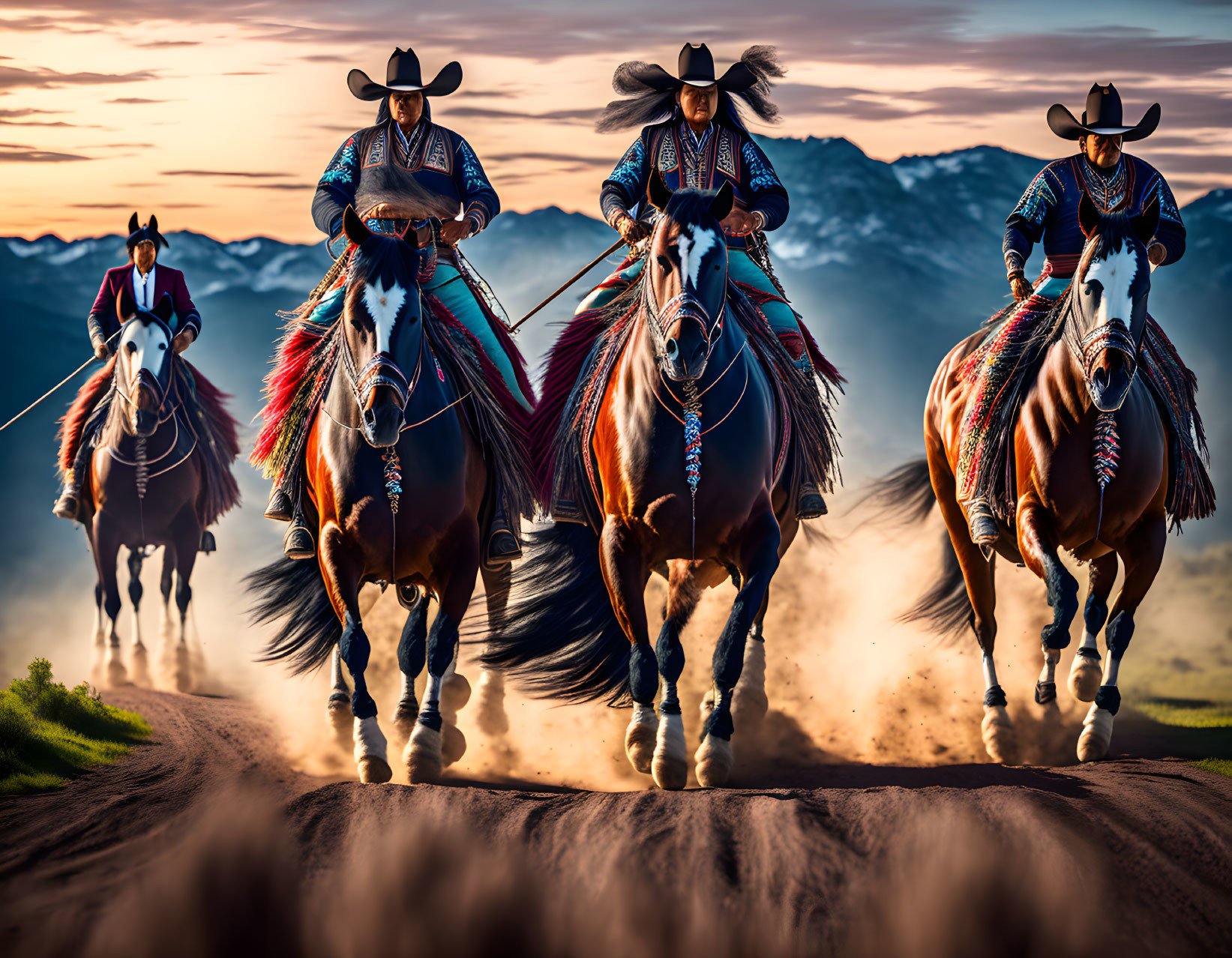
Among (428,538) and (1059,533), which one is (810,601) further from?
(428,538)

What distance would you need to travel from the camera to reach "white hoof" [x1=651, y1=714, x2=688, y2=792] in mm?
6793

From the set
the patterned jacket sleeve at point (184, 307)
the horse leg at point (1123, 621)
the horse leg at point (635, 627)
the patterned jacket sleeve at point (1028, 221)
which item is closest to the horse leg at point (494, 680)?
the horse leg at point (635, 627)

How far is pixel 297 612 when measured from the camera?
823cm

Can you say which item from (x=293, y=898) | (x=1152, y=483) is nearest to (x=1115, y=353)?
(x=1152, y=483)

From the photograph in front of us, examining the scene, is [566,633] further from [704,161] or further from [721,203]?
[704,161]

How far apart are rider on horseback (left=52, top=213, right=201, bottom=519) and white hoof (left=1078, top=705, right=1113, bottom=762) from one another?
7.69 m

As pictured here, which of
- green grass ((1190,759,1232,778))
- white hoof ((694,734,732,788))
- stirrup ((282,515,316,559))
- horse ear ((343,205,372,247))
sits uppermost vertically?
horse ear ((343,205,372,247))

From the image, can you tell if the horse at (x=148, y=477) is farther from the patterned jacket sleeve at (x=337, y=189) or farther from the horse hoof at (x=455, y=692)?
the horse hoof at (x=455, y=692)

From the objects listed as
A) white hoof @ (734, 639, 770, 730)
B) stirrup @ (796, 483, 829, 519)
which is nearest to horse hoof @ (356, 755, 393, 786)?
white hoof @ (734, 639, 770, 730)

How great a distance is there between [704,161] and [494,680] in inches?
138

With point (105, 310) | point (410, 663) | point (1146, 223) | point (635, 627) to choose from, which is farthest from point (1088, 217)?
point (105, 310)

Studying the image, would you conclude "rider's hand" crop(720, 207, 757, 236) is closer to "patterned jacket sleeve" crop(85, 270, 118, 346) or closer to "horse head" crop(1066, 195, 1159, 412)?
"horse head" crop(1066, 195, 1159, 412)

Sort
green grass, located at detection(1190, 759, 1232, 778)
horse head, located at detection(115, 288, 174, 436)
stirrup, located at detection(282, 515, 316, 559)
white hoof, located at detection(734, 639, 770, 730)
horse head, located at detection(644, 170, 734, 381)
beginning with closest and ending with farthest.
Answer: horse head, located at detection(644, 170, 734, 381) < stirrup, located at detection(282, 515, 316, 559) < green grass, located at detection(1190, 759, 1232, 778) < white hoof, located at detection(734, 639, 770, 730) < horse head, located at detection(115, 288, 174, 436)

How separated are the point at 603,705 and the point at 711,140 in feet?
11.8
